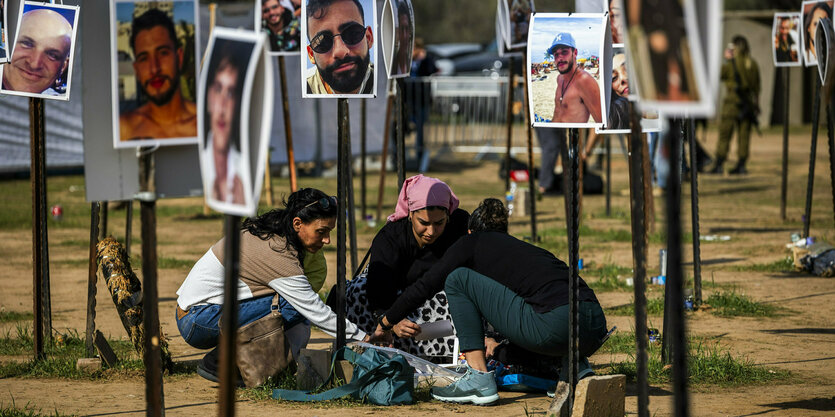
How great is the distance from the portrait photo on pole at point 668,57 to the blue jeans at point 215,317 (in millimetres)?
2980

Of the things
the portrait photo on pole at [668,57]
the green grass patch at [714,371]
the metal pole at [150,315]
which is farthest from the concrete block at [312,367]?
the portrait photo on pole at [668,57]

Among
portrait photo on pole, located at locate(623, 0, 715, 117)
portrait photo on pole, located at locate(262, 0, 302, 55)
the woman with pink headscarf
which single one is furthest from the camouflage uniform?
portrait photo on pole, located at locate(623, 0, 715, 117)

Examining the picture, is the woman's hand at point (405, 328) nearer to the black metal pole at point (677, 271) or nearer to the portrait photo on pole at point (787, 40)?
the black metal pole at point (677, 271)

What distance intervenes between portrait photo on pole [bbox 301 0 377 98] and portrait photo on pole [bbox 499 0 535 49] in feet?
13.5

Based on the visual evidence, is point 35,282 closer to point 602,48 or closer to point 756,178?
point 602,48

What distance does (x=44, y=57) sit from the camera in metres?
A: 6.17

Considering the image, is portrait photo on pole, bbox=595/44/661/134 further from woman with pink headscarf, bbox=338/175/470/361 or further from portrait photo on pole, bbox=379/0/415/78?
portrait photo on pole, bbox=379/0/415/78

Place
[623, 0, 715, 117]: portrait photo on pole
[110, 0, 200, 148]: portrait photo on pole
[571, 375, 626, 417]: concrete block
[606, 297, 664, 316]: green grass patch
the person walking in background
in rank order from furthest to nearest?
the person walking in background
[606, 297, 664, 316]: green grass patch
[571, 375, 626, 417]: concrete block
[110, 0, 200, 148]: portrait photo on pole
[623, 0, 715, 117]: portrait photo on pole

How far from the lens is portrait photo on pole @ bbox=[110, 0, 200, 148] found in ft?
11.8

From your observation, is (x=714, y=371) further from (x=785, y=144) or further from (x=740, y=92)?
(x=740, y=92)

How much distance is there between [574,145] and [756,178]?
1372cm

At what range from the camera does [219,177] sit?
10.2 feet

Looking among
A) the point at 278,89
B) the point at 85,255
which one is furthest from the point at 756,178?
the point at 85,255

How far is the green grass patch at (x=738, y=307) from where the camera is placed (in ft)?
24.5
